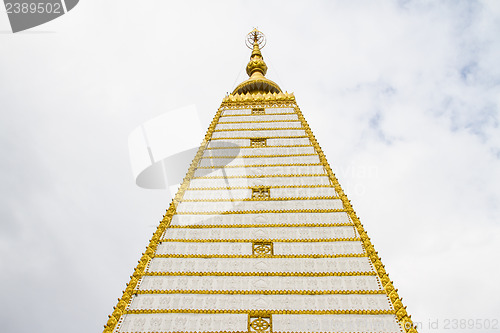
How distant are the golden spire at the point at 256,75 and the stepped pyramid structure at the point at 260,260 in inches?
420

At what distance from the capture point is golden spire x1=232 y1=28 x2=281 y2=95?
2328 cm

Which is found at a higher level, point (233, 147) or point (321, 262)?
point (233, 147)

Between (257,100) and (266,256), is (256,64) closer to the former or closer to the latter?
(257,100)

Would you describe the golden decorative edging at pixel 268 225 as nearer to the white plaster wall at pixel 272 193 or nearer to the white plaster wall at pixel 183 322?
the white plaster wall at pixel 272 193

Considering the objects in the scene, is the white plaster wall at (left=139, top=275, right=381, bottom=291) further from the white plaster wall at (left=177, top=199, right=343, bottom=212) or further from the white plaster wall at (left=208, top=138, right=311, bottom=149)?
the white plaster wall at (left=208, top=138, right=311, bottom=149)

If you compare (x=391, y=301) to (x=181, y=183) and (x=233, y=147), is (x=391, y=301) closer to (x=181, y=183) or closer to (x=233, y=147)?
(x=181, y=183)

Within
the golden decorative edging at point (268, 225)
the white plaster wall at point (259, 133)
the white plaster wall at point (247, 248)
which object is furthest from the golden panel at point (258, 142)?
the white plaster wall at point (247, 248)

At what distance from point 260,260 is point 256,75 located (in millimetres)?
18741

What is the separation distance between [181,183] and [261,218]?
3441mm

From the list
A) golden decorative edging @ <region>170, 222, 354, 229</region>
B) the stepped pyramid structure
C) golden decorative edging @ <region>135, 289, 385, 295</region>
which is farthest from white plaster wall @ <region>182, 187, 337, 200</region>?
golden decorative edging @ <region>135, 289, 385, 295</region>

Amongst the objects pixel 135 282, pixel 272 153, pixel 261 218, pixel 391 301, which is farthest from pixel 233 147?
pixel 391 301

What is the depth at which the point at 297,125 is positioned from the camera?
53.3ft

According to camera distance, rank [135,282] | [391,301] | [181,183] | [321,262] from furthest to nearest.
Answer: [181,183] < [321,262] < [135,282] < [391,301]

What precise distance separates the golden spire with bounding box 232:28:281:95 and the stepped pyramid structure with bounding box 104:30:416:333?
35.0ft
